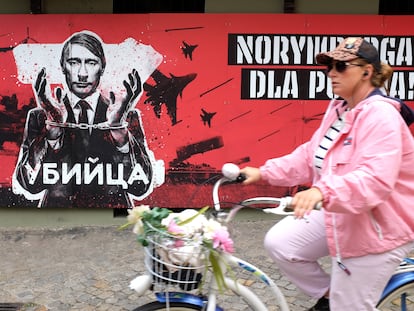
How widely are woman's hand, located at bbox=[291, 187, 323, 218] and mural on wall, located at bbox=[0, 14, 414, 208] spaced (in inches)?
139

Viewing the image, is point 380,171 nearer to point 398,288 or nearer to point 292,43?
point 398,288

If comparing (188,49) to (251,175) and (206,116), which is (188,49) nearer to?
(206,116)

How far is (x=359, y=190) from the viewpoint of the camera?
83.5 inches

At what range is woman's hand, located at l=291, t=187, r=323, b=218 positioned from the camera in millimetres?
2074

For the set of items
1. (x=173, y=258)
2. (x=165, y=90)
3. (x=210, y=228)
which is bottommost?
(x=173, y=258)

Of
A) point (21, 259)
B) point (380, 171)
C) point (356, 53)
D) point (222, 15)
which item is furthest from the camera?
point (222, 15)

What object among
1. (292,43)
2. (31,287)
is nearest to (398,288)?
(31,287)

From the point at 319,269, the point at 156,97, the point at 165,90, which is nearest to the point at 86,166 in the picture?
the point at 156,97

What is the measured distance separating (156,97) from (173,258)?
11.8 feet

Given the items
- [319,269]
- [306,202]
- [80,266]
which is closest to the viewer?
[306,202]

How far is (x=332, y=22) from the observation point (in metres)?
5.46

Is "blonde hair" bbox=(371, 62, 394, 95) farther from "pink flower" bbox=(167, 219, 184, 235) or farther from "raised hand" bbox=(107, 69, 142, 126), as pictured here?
"raised hand" bbox=(107, 69, 142, 126)

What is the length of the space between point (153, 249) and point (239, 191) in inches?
140

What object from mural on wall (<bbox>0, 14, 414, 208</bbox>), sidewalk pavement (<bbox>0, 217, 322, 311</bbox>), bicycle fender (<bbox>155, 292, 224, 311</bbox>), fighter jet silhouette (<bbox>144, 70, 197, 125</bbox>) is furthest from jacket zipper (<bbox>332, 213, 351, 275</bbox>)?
fighter jet silhouette (<bbox>144, 70, 197, 125</bbox>)
